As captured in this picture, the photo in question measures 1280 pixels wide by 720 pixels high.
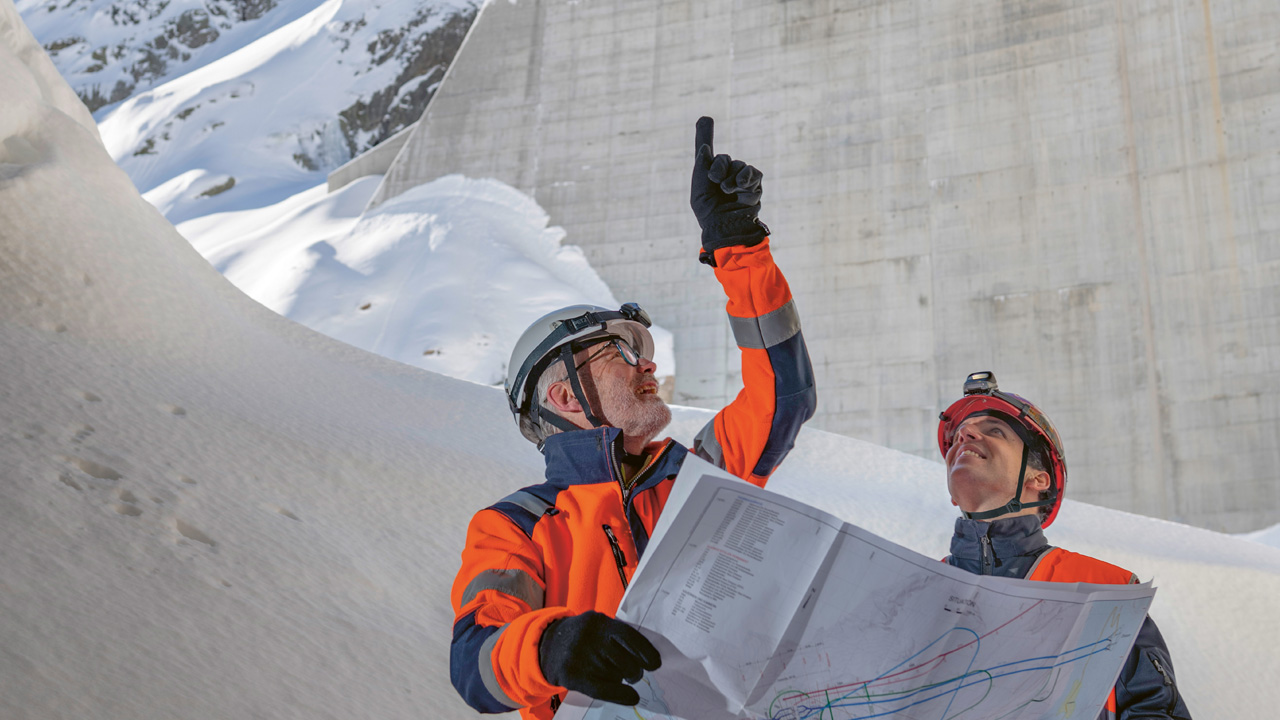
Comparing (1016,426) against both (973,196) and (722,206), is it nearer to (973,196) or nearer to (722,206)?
(722,206)

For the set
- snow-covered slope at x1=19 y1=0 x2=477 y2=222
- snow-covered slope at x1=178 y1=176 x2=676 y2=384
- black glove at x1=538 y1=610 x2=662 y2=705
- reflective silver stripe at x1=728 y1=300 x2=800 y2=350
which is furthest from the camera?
snow-covered slope at x1=19 y1=0 x2=477 y2=222

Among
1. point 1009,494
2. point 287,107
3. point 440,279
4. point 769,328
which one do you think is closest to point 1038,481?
point 1009,494

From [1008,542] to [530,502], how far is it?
33.2 inches

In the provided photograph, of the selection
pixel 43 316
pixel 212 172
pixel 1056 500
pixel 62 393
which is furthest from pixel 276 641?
pixel 212 172

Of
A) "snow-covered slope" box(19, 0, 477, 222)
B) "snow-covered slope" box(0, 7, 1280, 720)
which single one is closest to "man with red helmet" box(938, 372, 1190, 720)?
"snow-covered slope" box(0, 7, 1280, 720)

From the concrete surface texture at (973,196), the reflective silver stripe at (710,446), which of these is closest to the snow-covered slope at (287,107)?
the concrete surface texture at (973,196)

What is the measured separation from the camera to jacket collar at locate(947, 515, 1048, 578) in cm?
166

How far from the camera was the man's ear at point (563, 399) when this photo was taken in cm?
175

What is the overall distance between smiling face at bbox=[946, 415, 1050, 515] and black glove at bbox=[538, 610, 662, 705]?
84 centimetres

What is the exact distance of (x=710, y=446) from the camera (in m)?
1.77

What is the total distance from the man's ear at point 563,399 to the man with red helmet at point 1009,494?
27.0 inches

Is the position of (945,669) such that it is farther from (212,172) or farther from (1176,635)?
(212,172)

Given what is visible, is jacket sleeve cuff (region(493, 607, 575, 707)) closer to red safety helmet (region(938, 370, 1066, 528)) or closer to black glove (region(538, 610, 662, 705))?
black glove (region(538, 610, 662, 705))

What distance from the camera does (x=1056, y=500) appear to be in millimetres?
1728
